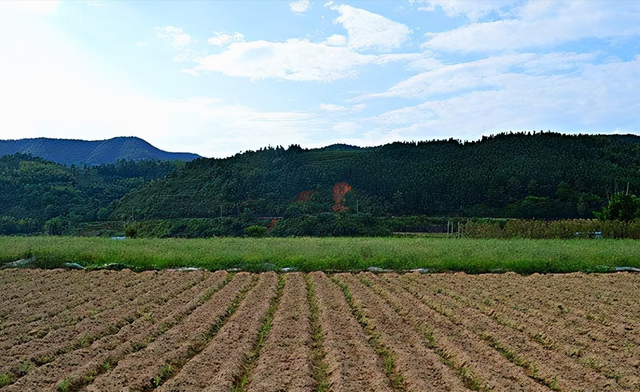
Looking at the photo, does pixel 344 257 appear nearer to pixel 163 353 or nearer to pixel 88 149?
pixel 163 353

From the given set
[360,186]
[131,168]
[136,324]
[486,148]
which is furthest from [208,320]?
[131,168]

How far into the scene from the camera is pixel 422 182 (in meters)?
69.4

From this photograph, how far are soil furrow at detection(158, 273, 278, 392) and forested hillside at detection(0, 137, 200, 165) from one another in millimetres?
136947

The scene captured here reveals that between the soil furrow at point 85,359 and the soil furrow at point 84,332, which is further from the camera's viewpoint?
the soil furrow at point 84,332

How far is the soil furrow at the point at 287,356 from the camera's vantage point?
6.63 m

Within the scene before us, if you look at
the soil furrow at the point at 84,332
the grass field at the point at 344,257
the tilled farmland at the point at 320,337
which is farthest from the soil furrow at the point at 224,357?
the grass field at the point at 344,257

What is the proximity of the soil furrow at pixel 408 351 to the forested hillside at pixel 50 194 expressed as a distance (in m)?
57.8

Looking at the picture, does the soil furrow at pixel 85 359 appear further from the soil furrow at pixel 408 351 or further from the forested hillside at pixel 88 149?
the forested hillside at pixel 88 149

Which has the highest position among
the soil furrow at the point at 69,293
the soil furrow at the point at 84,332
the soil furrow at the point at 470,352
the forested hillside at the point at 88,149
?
the forested hillside at the point at 88,149

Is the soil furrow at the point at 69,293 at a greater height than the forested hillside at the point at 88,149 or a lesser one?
lesser

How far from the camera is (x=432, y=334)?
9445 mm

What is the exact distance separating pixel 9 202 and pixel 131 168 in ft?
131

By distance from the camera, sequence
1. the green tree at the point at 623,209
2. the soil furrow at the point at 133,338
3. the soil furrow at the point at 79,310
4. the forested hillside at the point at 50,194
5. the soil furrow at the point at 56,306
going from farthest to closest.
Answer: the forested hillside at the point at 50,194 → the green tree at the point at 623,209 → the soil furrow at the point at 56,306 → the soil furrow at the point at 79,310 → the soil furrow at the point at 133,338

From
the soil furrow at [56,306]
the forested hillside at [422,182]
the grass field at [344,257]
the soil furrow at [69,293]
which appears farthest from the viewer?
the forested hillside at [422,182]
